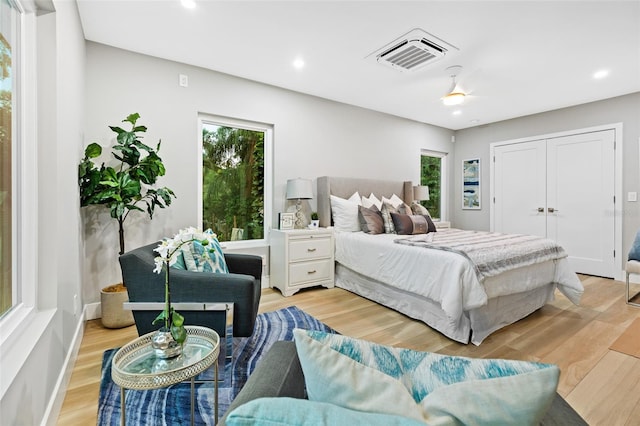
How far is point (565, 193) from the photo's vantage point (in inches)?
184

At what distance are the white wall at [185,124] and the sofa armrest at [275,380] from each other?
2.67 m

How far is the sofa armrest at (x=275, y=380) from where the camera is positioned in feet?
2.33

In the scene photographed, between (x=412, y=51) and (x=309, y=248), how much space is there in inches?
91.1

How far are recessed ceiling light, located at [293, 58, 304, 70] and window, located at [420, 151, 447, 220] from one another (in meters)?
3.19

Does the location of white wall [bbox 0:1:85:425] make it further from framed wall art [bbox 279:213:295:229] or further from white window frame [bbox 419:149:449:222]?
white window frame [bbox 419:149:449:222]

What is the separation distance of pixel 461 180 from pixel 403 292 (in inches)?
150

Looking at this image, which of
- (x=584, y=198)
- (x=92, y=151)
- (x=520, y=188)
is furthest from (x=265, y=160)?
(x=584, y=198)

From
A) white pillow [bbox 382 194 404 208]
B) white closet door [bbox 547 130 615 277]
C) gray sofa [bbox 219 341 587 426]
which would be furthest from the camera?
white pillow [bbox 382 194 404 208]

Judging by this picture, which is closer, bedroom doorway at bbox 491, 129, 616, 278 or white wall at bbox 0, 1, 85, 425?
white wall at bbox 0, 1, 85, 425

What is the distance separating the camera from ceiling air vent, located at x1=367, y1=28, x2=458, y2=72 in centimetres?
273

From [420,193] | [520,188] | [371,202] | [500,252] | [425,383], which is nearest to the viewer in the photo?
[425,383]

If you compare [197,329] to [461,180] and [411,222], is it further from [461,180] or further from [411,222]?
[461,180]

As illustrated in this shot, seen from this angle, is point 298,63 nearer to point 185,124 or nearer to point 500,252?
point 185,124

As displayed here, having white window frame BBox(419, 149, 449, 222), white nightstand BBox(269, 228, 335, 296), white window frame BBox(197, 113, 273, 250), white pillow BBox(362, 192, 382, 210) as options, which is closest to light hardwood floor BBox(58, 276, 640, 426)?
white nightstand BBox(269, 228, 335, 296)
